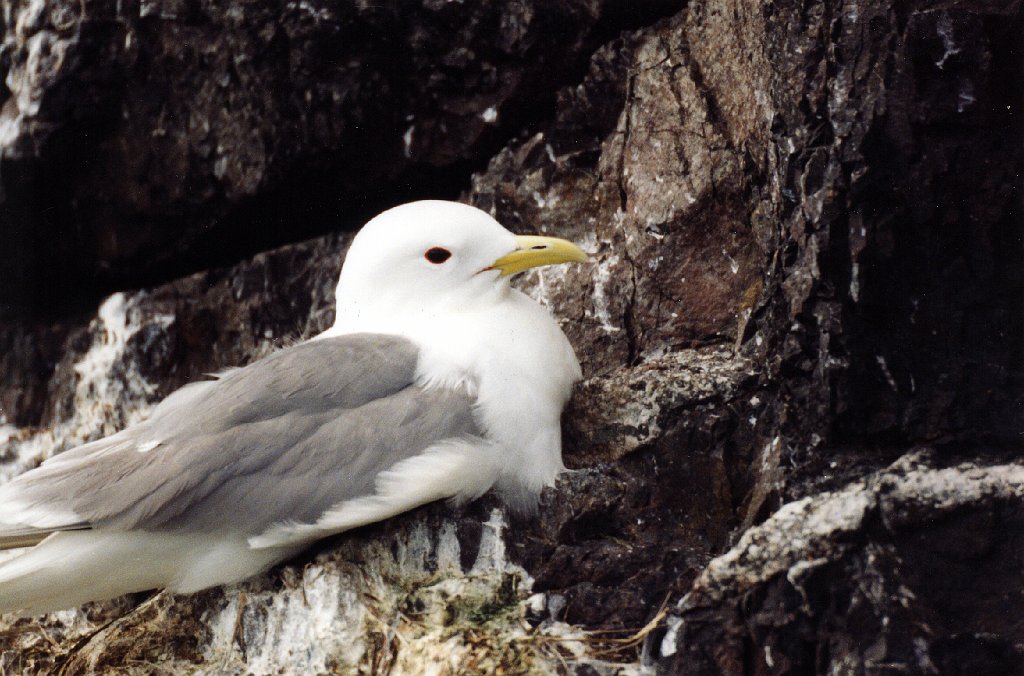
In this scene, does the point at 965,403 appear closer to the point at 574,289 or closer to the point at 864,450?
the point at 864,450

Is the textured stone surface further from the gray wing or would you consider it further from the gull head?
the gull head

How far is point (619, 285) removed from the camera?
3834mm

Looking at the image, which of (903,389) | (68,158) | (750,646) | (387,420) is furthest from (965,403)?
(68,158)

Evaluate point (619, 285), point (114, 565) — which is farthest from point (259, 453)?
point (619, 285)

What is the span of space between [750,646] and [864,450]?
520 mm

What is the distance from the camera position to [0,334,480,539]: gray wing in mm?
2957

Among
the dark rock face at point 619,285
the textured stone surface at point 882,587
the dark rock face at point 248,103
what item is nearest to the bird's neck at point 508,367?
the dark rock face at point 619,285

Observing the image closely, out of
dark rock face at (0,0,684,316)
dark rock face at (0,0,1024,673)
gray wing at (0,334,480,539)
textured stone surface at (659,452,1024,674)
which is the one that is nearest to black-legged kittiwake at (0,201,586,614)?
gray wing at (0,334,480,539)

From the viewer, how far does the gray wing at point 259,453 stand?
2957 mm

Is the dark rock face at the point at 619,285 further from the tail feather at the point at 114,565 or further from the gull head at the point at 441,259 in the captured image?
the gull head at the point at 441,259

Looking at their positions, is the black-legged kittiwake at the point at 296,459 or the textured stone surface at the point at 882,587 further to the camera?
the black-legged kittiwake at the point at 296,459

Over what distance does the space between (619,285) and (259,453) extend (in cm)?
132

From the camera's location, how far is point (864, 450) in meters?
2.83

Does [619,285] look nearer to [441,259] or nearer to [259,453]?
[441,259]
